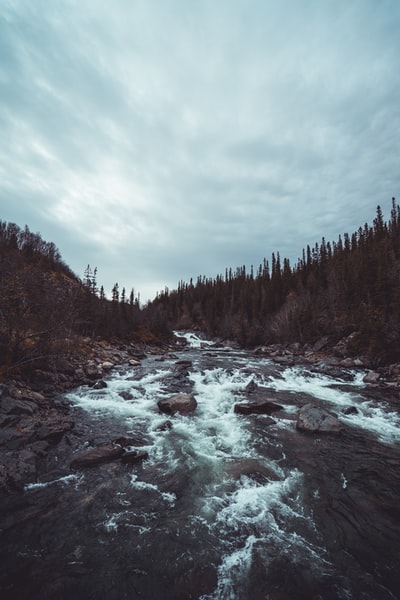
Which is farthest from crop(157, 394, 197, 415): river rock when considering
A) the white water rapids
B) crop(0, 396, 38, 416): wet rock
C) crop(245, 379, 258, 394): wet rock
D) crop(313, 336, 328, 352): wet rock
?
crop(313, 336, 328, 352): wet rock

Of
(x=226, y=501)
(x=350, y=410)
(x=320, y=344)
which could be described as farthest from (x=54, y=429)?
(x=320, y=344)

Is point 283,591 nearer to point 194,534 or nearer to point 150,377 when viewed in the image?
point 194,534

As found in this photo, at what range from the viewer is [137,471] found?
7289 mm

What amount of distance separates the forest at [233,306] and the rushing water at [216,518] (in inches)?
327

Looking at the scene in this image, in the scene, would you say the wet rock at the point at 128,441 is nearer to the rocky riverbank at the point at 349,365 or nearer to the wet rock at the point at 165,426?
the wet rock at the point at 165,426

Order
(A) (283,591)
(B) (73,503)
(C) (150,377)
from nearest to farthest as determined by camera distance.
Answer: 1. (A) (283,591)
2. (B) (73,503)
3. (C) (150,377)

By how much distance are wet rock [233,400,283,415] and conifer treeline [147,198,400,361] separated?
17143 millimetres

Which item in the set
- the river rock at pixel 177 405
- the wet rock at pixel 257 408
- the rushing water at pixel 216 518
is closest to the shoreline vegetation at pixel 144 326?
the rushing water at pixel 216 518

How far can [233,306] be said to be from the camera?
80625mm

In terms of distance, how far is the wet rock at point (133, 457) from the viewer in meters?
7.77

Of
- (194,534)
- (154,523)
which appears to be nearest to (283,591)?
(194,534)

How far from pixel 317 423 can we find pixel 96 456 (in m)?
8.58

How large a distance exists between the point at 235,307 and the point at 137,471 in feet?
243

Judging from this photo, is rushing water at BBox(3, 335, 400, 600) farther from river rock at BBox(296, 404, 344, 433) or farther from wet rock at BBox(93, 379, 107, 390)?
wet rock at BBox(93, 379, 107, 390)
